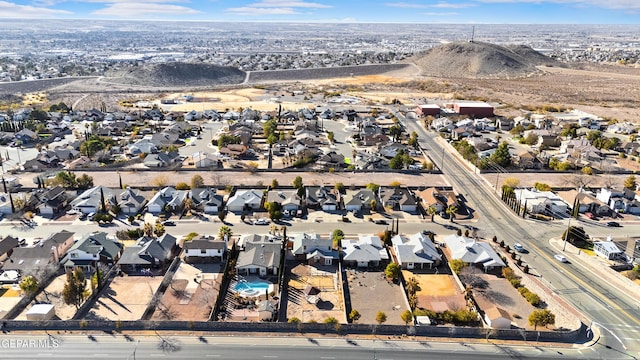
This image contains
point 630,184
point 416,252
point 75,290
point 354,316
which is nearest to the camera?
point 354,316

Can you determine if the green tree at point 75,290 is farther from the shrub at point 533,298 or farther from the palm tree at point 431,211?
the palm tree at point 431,211

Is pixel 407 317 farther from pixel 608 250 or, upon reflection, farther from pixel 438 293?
pixel 608 250

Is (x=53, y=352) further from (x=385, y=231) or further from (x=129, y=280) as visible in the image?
(x=385, y=231)

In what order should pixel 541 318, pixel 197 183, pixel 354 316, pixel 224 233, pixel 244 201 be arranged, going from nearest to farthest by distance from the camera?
pixel 541 318
pixel 354 316
pixel 224 233
pixel 244 201
pixel 197 183

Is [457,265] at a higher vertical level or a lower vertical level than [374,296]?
higher

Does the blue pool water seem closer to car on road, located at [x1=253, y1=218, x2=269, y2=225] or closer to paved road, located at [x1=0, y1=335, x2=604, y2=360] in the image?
paved road, located at [x1=0, y1=335, x2=604, y2=360]

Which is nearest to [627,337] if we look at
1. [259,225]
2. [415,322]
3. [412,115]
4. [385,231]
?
[415,322]

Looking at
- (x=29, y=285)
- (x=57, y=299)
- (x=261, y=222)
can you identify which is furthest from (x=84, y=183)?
(x=57, y=299)

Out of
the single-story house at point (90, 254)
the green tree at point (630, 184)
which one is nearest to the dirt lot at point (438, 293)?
the single-story house at point (90, 254)
